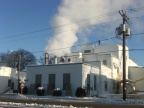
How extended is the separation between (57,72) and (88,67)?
223 inches

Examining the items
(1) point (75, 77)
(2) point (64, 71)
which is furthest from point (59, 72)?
(1) point (75, 77)

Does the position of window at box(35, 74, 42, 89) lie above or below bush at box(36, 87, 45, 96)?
above

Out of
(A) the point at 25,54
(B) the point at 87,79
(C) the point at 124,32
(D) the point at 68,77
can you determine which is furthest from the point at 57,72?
(A) the point at 25,54

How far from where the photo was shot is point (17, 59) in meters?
93.6

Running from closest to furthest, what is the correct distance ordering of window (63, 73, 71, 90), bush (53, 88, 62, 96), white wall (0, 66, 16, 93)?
1. bush (53, 88, 62, 96)
2. window (63, 73, 71, 90)
3. white wall (0, 66, 16, 93)

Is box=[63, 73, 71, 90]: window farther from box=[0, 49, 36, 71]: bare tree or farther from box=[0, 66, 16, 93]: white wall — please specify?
box=[0, 49, 36, 71]: bare tree

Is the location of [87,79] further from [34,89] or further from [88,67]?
[34,89]

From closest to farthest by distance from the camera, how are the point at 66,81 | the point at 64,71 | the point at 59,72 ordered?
the point at 66,81
the point at 64,71
the point at 59,72

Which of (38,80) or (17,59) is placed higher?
(17,59)

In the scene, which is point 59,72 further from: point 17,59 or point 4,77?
point 17,59

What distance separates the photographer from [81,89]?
138 feet

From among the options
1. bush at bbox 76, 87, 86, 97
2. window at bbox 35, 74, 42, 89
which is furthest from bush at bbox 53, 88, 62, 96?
window at bbox 35, 74, 42, 89

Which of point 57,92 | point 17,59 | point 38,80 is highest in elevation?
point 17,59

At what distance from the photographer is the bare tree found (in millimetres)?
93438
